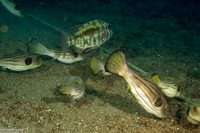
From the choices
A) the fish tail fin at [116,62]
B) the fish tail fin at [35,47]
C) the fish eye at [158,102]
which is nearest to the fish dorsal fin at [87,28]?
the fish tail fin at [35,47]

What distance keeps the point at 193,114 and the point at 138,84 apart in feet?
4.02

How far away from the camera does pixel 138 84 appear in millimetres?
2385

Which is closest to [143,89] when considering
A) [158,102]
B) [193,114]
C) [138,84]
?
[138,84]

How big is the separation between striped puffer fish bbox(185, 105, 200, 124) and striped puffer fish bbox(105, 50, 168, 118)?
0.72 m

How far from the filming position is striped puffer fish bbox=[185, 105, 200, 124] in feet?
8.92

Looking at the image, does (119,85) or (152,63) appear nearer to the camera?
(119,85)

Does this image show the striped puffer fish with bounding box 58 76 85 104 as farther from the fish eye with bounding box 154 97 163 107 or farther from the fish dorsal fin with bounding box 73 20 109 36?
the fish eye with bounding box 154 97 163 107

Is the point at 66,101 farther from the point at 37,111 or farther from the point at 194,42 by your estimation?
the point at 194,42

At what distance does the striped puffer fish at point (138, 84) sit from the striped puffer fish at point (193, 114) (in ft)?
2.36

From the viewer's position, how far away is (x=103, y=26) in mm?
4094

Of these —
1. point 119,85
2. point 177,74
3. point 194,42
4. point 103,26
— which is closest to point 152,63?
point 177,74

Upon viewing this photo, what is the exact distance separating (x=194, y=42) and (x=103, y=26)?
6.33 meters

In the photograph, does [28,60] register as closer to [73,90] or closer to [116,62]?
[73,90]

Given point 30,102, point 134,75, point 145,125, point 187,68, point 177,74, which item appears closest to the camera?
point 134,75
